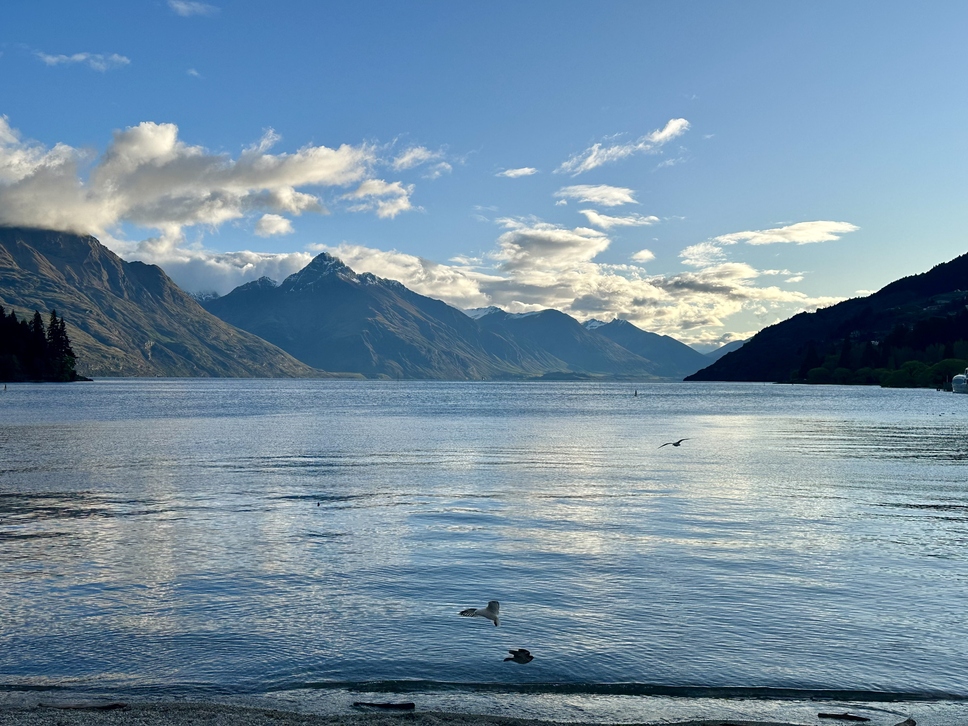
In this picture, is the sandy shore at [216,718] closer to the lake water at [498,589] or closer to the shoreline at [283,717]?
the shoreline at [283,717]

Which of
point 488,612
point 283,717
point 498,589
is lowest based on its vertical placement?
point 498,589

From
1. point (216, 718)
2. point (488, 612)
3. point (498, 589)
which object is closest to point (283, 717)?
point (216, 718)

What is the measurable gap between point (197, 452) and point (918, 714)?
202ft

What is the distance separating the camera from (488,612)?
18719 mm

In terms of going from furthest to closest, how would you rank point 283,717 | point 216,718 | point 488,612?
1. point 488,612
2. point 283,717
3. point 216,718

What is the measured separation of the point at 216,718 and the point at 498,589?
416 inches

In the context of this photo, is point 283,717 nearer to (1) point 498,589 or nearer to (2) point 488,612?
(2) point 488,612

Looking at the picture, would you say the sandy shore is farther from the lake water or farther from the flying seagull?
the flying seagull

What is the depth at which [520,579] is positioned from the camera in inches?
934

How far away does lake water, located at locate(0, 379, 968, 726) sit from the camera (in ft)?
50.2

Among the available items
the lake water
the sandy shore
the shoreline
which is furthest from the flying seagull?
the sandy shore

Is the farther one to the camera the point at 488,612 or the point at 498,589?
the point at 498,589

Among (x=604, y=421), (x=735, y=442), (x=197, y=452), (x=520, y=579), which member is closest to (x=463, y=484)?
(x=520, y=579)

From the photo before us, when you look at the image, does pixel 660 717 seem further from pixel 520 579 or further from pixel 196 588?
pixel 196 588
